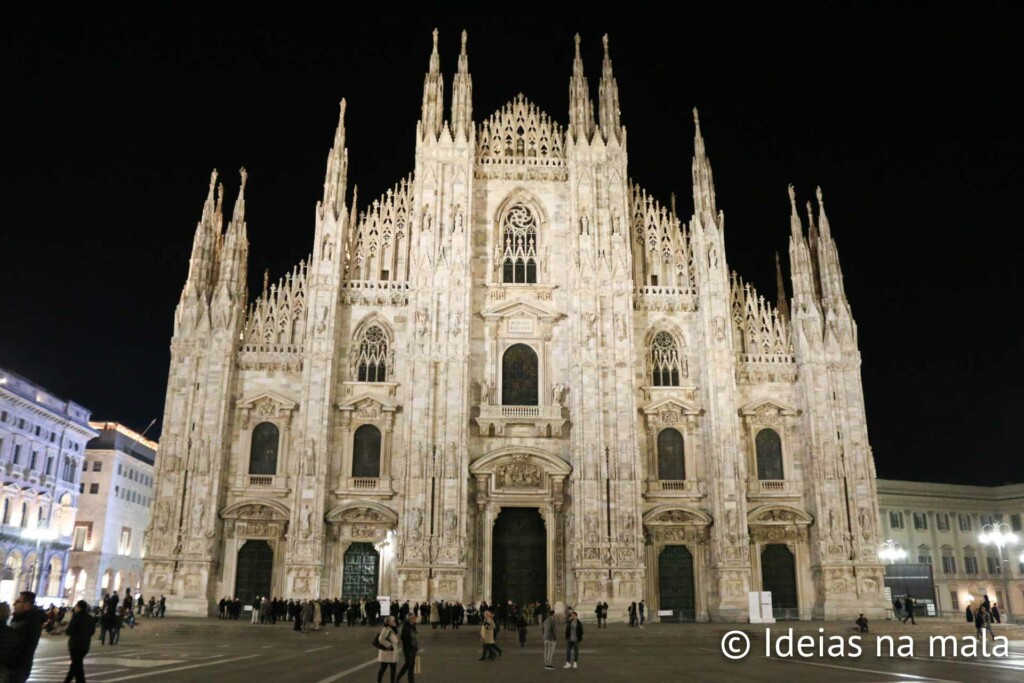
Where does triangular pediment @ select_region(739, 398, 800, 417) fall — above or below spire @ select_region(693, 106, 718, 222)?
below

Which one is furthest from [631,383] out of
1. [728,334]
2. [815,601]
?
[815,601]

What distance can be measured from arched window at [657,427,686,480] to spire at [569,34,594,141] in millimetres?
15172

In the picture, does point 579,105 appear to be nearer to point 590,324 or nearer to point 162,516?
point 590,324

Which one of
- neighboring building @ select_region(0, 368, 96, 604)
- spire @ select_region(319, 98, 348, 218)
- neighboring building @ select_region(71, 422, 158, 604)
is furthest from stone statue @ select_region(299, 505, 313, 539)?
neighboring building @ select_region(71, 422, 158, 604)

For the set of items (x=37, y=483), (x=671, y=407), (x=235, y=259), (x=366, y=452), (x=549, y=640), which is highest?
(x=235, y=259)

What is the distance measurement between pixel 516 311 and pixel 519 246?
12.2ft

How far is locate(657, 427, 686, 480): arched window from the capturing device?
39.7 m

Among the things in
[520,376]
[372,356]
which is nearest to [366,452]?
[372,356]

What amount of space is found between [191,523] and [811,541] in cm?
2698

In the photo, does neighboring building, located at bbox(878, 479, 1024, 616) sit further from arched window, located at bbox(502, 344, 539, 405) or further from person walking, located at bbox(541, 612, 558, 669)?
person walking, located at bbox(541, 612, 558, 669)

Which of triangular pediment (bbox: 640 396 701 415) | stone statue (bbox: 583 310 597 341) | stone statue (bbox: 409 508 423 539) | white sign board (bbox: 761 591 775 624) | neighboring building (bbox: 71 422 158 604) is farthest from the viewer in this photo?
neighboring building (bbox: 71 422 158 604)

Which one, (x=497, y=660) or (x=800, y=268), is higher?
(x=800, y=268)

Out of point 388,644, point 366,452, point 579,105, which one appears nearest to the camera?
point 388,644

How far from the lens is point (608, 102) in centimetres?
4422
